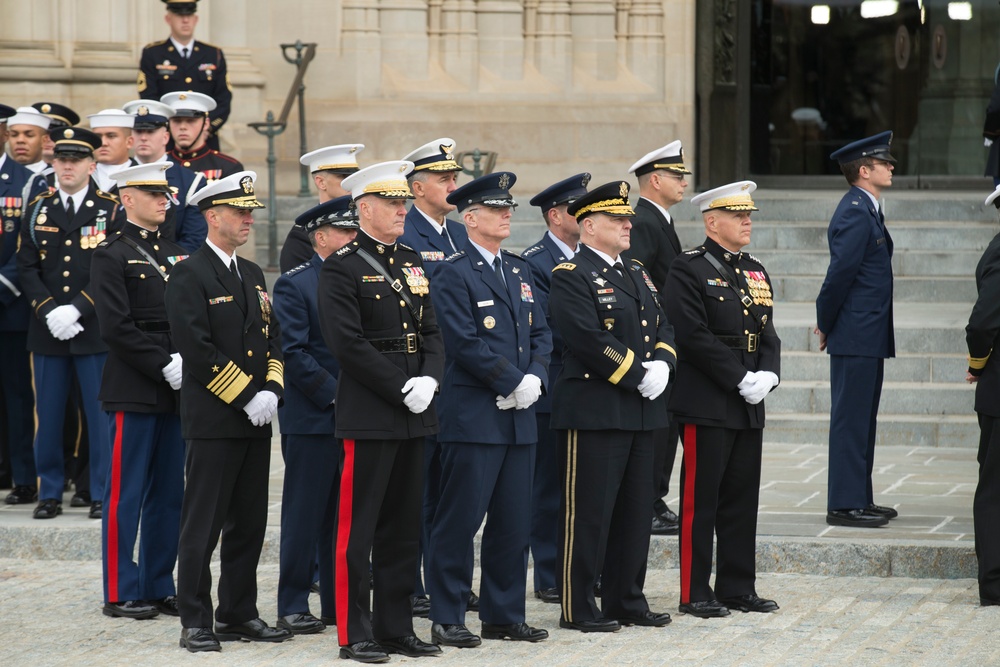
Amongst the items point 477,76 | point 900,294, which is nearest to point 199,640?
point 900,294

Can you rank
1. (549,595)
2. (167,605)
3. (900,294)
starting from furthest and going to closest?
(900,294)
(549,595)
(167,605)

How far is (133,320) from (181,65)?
4.30 meters

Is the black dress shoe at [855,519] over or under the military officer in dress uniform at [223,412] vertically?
under

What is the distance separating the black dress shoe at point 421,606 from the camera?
7.33 metres

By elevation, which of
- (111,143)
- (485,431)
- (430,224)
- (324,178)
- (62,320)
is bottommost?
(485,431)

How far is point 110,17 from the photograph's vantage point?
13.6m

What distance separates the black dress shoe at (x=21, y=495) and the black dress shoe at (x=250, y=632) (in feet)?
9.14

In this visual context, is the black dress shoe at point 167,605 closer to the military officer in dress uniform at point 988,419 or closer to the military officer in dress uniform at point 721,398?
the military officer in dress uniform at point 721,398

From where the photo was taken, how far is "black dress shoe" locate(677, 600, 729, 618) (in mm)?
7172

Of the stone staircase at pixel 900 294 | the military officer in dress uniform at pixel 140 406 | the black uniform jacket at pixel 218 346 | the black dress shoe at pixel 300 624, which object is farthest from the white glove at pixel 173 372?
the stone staircase at pixel 900 294

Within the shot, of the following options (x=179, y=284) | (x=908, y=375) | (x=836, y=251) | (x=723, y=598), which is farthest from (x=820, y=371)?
(x=179, y=284)

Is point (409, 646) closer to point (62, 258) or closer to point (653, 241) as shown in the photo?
point (653, 241)

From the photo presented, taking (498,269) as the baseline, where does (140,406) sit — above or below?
below

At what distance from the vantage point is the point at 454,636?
264 inches
